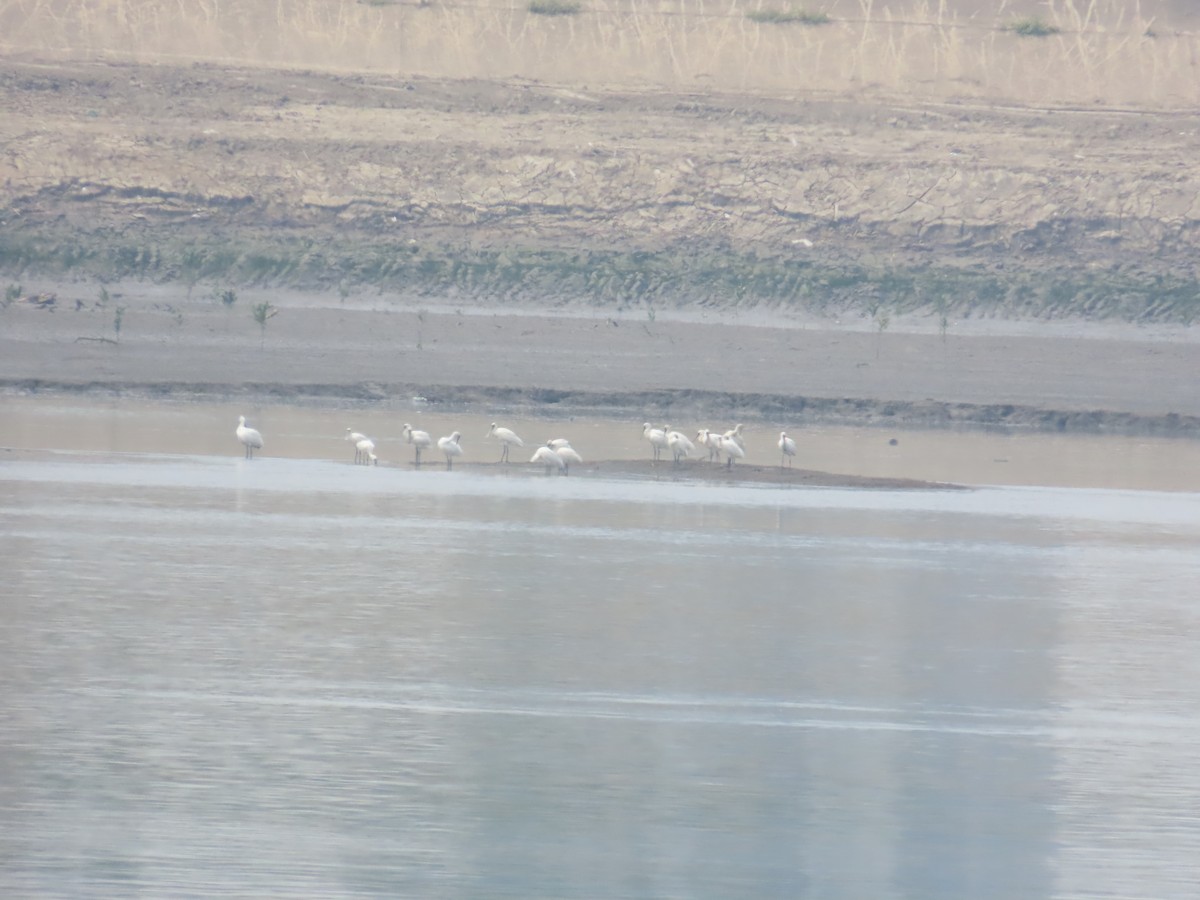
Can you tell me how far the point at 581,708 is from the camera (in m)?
8.78

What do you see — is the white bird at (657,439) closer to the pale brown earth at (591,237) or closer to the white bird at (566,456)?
the white bird at (566,456)

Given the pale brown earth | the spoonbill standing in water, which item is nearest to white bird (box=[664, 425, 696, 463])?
the spoonbill standing in water

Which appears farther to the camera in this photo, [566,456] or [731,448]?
[731,448]

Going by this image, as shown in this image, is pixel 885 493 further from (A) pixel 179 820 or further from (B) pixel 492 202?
(B) pixel 492 202

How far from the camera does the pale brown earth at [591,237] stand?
94.9 feet

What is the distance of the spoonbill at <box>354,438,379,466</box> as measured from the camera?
64.6 ft

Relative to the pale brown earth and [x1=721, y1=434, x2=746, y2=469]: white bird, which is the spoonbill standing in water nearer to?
[x1=721, y1=434, x2=746, y2=469]: white bird

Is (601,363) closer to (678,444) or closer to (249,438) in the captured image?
(678,444)

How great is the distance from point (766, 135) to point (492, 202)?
28.2ft

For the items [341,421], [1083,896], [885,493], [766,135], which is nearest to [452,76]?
[766,135]

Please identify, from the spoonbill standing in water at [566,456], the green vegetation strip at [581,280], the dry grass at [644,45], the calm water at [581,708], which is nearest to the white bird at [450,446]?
the spoonbill standing in water at [566,456]

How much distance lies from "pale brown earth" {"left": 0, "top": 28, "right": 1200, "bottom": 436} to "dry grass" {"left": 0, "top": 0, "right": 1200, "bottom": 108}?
223 centimetres

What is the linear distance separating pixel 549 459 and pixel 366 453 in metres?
1.98

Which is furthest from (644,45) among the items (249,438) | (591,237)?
(249,438)
